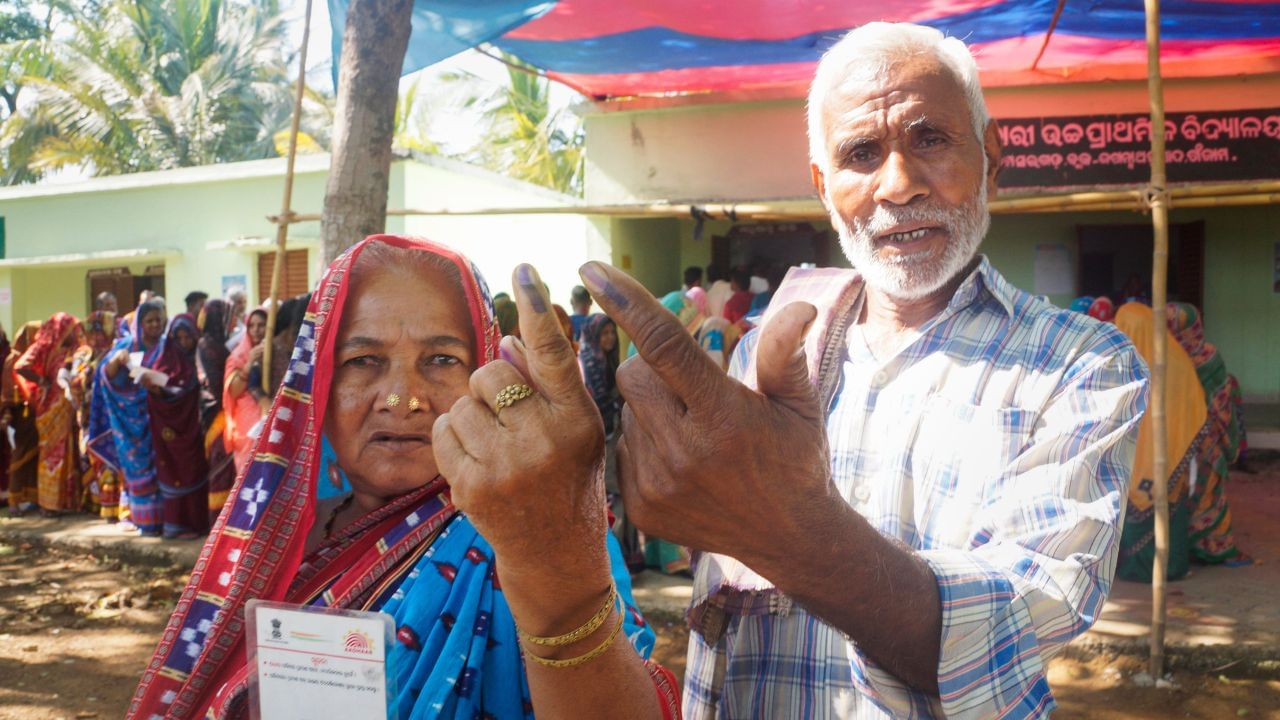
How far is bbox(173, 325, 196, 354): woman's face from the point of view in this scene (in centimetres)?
814

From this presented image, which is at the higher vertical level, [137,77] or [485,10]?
[137,77]

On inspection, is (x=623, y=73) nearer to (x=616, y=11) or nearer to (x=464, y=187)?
(x=616, y=11)

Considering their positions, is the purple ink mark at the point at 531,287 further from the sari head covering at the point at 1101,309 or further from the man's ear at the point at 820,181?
the sari head covering at the point at 1101,309

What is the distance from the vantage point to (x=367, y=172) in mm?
3895

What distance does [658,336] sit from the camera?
3.05 ft

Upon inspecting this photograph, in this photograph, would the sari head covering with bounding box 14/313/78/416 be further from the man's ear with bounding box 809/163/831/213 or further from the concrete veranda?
the man's ear with bounding box 809/163/831/213

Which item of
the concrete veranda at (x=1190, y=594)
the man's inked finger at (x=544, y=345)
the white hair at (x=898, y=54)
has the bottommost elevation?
the concrete veranda at (x=1190, y=594)

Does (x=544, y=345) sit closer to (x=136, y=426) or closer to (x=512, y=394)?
(x=512, y=394)

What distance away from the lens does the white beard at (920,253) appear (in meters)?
1.71

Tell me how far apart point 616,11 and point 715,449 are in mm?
5123

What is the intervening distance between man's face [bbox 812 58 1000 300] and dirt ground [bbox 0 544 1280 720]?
12.0 feet

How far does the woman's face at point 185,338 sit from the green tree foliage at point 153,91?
1498 centimetres

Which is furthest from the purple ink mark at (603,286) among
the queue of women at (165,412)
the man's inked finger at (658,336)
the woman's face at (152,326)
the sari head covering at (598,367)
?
the woman's face at (152,326)

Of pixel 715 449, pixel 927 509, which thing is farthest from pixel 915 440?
pixel 715 449
